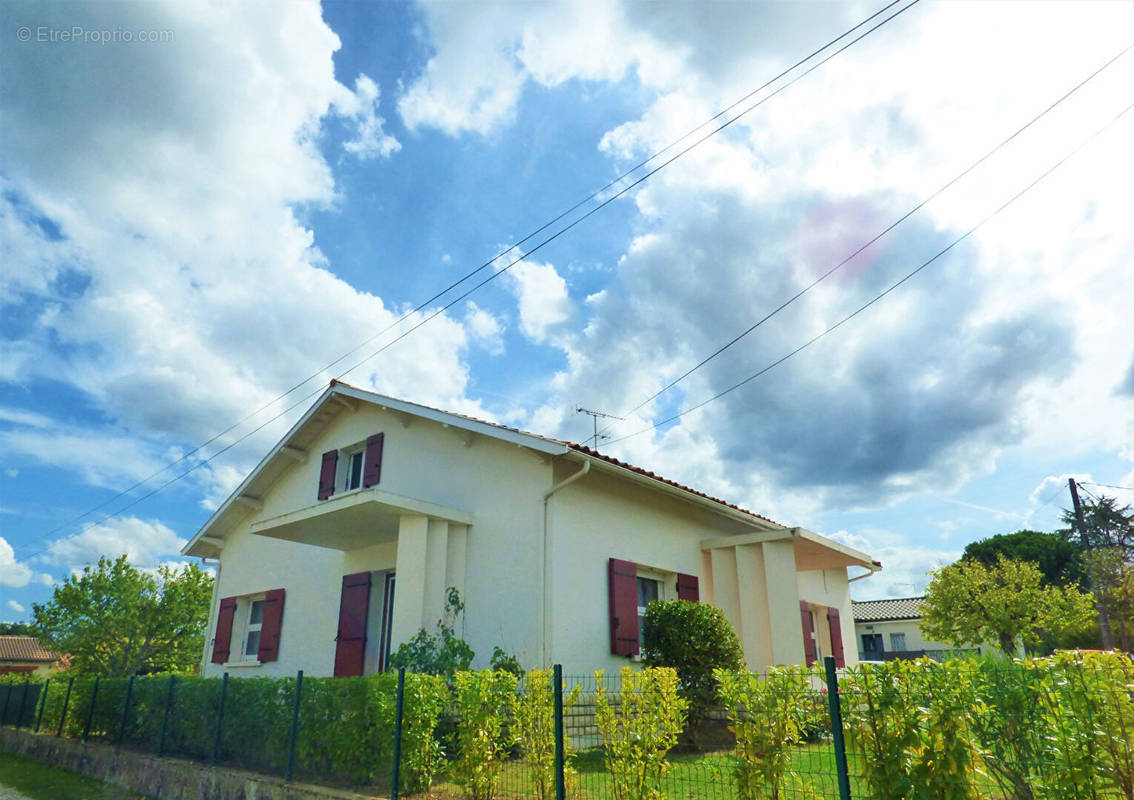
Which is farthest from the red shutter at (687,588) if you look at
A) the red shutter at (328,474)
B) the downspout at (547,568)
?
the red shutter at (328,474)

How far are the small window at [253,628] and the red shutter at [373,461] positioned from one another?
4418 millimetres

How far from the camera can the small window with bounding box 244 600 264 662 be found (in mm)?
14805

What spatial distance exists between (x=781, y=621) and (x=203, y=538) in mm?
12632

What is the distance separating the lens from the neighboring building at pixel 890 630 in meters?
36.6

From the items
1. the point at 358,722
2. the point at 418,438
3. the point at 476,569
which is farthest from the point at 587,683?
the point at 418,438

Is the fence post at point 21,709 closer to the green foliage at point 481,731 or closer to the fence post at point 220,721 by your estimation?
the fence post at point 220,721

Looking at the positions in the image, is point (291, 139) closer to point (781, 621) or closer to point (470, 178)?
point (470, 178)

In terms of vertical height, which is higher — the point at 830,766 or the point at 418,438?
the point at 418,438

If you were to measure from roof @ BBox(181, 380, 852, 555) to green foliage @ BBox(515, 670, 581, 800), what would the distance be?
382 cm

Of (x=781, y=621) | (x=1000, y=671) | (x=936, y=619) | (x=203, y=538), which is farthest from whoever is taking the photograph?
(x=936, y=619)

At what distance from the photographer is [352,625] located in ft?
38.1

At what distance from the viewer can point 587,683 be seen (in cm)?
989

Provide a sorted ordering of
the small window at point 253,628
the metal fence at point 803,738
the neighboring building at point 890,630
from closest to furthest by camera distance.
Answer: the metal fence at point 803,738 → the small window at point 253,628 → the neighboring building at point 890,630

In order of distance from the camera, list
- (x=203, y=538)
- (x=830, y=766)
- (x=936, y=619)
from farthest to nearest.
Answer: (x=936, y=619)
(x=203, y=538)
(x=830, y=766)
